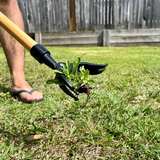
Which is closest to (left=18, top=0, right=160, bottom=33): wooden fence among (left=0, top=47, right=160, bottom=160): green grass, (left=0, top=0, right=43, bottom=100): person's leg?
(left=0, top=0, right=43, bottom=100): person's leg

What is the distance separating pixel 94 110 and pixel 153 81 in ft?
3.86

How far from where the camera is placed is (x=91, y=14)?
292 inches

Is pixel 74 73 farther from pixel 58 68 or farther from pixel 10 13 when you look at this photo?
pixel 10 13

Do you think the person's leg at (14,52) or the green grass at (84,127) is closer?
the green grass at (84,127)

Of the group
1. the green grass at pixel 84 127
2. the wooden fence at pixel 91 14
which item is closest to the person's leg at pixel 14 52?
the green grass at pixel 84 127

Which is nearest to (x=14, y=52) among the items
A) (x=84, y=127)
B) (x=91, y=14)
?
(x=84, y=127)

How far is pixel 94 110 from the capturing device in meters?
1.38

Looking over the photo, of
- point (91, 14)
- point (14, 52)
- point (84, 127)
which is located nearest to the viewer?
point (84, 127)

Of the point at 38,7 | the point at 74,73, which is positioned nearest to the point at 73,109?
the point at 74,73

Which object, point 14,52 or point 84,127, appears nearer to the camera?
point 84,127

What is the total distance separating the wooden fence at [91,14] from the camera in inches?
281

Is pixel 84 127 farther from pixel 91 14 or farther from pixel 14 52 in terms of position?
pixel 91 14

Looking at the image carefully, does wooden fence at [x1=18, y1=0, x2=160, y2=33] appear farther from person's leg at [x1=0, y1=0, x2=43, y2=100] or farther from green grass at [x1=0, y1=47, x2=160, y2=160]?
green grass at [x1=0, y1=47, x2=160, y2=160]

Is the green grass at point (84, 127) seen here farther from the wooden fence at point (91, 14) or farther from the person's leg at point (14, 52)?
the wooden fence at point (91, 14)
